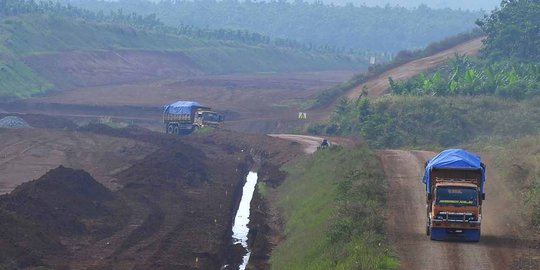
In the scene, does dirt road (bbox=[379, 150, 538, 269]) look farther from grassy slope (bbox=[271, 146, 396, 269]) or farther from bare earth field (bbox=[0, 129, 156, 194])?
bare earth field (bbox=[0, 129, 156, 194])

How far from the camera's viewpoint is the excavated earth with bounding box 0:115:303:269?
3881cm

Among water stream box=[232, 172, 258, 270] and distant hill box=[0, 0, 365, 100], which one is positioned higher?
distant hill box=[0, 0, 365, 100]

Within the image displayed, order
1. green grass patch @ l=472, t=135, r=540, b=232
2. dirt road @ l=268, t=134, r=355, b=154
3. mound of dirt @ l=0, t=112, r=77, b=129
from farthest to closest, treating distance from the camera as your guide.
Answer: mound of dirt @ l=0, t=112, r=77, b=129, dirt road @ l=268, t=134, r=355, b=154, green grass patch @ l=472, t=135, r=540, b=232

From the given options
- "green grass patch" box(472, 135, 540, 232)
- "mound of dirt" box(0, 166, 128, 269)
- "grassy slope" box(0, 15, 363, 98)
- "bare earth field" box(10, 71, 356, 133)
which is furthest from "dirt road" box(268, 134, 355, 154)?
"grassy slope" box(0, 15, 363, 98)

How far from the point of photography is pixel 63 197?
161ft

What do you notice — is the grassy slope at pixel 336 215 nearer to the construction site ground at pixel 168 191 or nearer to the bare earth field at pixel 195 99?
the construction site ground at pixel 168 191

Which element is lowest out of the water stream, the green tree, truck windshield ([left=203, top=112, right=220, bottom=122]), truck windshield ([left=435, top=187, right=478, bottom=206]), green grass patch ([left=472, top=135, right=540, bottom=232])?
the water stream

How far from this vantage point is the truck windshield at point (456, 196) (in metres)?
36.6

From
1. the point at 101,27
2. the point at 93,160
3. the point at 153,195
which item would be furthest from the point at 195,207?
the point at 101,27

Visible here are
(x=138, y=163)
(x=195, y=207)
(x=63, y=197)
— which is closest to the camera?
(x=63, y=197)

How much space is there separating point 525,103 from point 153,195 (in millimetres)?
36202

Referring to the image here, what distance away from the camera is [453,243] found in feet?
121

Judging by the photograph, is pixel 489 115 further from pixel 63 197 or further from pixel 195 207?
pixel 63 197

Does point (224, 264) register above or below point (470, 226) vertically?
below
